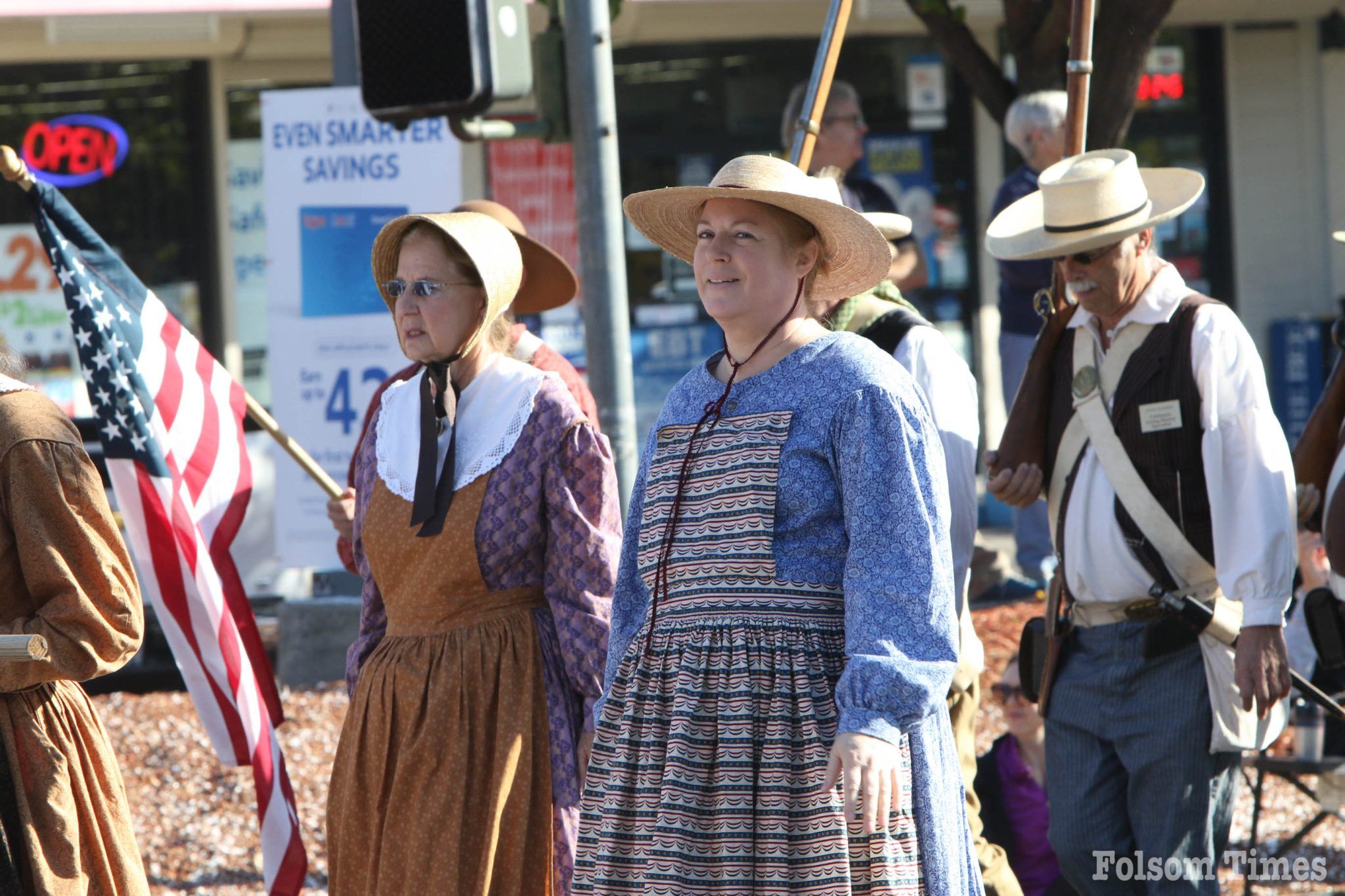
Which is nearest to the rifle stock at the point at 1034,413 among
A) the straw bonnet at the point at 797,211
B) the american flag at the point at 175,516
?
the straw bonnet at the point at 797,211

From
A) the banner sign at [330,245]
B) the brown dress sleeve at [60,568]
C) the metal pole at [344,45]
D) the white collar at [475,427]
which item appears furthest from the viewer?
the banner sign at [330,245]

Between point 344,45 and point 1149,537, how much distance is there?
10.8 ft

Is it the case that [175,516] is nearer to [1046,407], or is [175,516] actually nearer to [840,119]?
[1046,407]

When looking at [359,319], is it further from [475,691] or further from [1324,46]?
[1324,46]

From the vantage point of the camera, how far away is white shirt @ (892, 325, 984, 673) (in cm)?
442

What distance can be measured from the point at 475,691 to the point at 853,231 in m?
1.36

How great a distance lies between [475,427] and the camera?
4016 millimetres

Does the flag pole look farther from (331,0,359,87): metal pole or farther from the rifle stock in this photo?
the rifle stock

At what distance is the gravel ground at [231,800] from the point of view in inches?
245

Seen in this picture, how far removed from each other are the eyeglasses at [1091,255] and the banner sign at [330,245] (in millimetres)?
3891

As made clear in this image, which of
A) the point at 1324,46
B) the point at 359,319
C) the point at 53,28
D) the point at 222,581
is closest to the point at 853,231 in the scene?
the point at 222,581

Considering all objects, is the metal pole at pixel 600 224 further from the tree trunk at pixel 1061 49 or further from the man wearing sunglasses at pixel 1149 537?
the tree trunk at pixel 1061 49

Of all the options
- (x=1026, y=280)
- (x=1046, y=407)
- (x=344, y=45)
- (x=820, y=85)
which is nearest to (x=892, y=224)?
(x=820, y=85)

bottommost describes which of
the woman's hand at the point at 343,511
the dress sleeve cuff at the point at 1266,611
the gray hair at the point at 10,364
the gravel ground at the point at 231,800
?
the gravel ground at the point at 231,800
